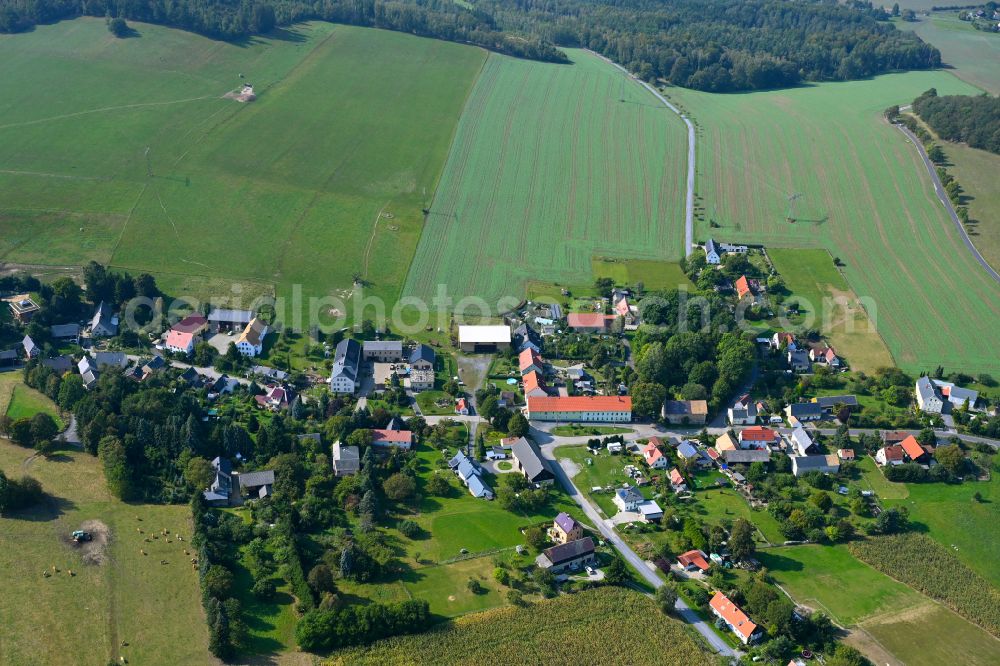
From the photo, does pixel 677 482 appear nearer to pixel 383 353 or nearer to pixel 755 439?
pixel 755 439

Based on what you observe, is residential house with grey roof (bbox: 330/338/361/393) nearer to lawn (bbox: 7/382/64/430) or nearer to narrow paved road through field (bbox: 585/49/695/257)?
lawn (bbox: 7/382/64/430)

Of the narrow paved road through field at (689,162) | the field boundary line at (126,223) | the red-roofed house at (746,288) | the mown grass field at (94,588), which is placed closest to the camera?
the mown grass field at (94,588)

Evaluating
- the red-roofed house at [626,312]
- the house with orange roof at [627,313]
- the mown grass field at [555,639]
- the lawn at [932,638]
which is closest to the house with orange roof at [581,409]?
the house with orange roof at [627,313]

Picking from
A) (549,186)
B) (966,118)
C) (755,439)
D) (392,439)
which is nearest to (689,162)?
(549,186)

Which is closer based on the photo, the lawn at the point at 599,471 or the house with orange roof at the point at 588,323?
the lawn at the point at 599,471

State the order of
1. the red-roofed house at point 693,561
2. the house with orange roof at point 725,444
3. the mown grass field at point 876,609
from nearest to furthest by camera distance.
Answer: the mown grass field at point 876,609
the red-roofed house at point 693,561
the house with orange roof at point 725,444

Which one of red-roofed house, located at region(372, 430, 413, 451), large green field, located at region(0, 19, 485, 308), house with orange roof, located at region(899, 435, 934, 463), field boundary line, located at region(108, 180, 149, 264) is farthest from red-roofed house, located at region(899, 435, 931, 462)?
field boundary line, located at region(108, 180, 149, 264)

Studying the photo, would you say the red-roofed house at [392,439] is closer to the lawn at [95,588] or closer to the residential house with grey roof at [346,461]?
the residential house with grey roof at [346,461]
